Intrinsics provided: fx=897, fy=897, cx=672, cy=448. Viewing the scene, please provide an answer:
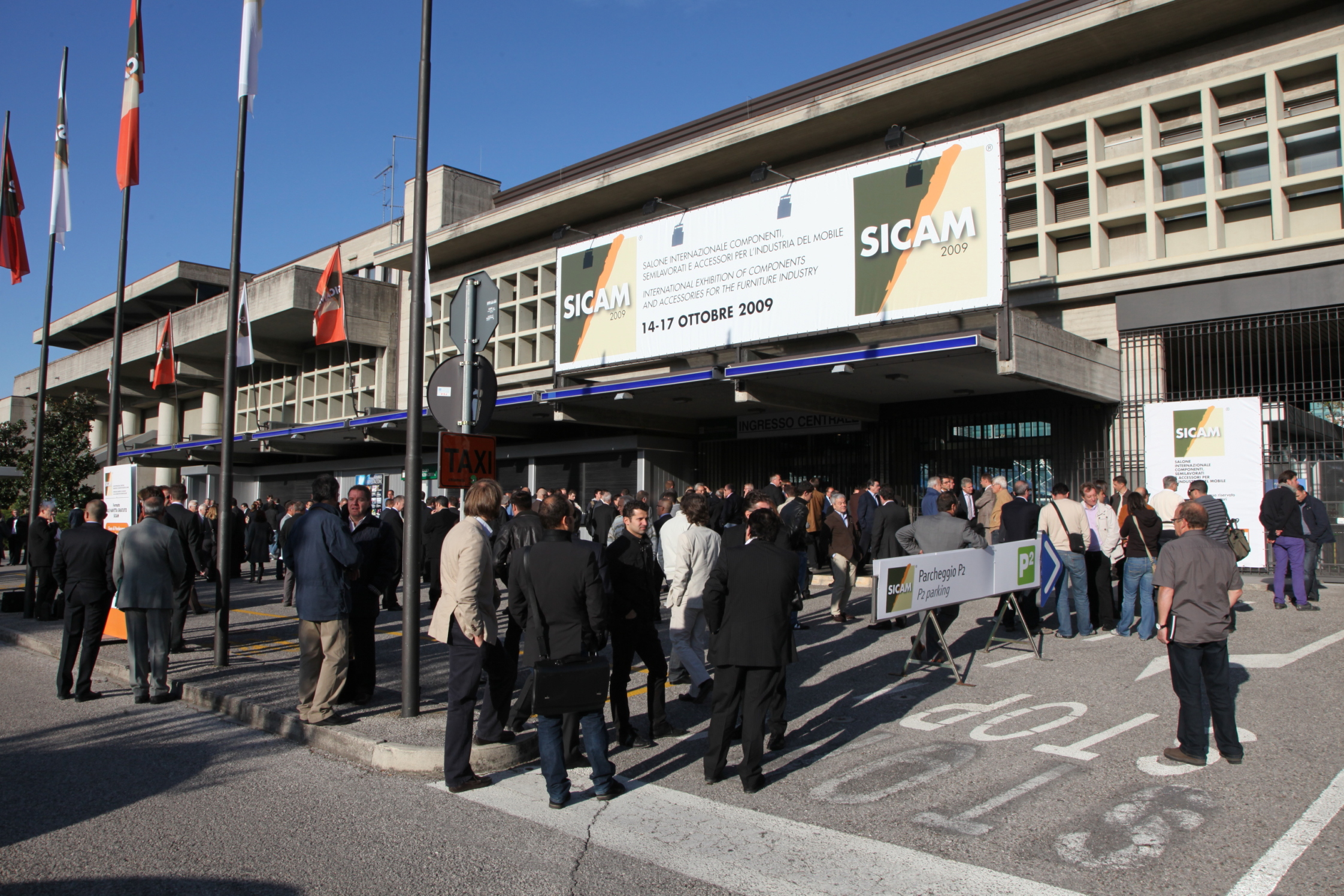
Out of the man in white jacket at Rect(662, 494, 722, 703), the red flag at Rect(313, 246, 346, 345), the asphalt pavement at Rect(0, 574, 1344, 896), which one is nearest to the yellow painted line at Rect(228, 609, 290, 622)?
the asphalt pavement at Rect(0, 574, 1344, 896)

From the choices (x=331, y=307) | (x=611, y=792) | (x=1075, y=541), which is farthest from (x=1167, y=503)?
(x=331, y=307)

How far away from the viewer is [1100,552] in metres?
10.2

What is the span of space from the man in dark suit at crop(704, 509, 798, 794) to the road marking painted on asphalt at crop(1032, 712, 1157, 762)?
2059 millimetres

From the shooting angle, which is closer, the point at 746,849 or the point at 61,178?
the point at 746,849

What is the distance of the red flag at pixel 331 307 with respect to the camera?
23844 mm

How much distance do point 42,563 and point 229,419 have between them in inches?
267

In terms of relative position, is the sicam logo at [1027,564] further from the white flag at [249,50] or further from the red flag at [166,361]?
the red flag at [166,361]

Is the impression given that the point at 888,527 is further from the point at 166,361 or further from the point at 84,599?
the point at 166,361

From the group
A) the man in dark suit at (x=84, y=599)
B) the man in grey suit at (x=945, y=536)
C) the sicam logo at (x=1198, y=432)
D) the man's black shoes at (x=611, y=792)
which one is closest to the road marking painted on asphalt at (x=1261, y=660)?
the man in grey suit at (x=945, y=536)

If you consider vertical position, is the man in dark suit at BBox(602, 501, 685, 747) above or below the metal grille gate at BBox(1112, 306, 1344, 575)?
below

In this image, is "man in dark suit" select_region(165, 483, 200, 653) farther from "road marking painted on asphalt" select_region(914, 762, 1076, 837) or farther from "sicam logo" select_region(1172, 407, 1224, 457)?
"sicam logo" select_region(1172, 407, 1224, 457)

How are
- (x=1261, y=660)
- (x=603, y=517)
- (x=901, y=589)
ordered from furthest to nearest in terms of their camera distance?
(x=603, y=517), (x=1261, y=660), (x=901, y=589)

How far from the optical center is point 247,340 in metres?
16.7

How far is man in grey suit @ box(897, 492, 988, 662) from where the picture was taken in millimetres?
8734
